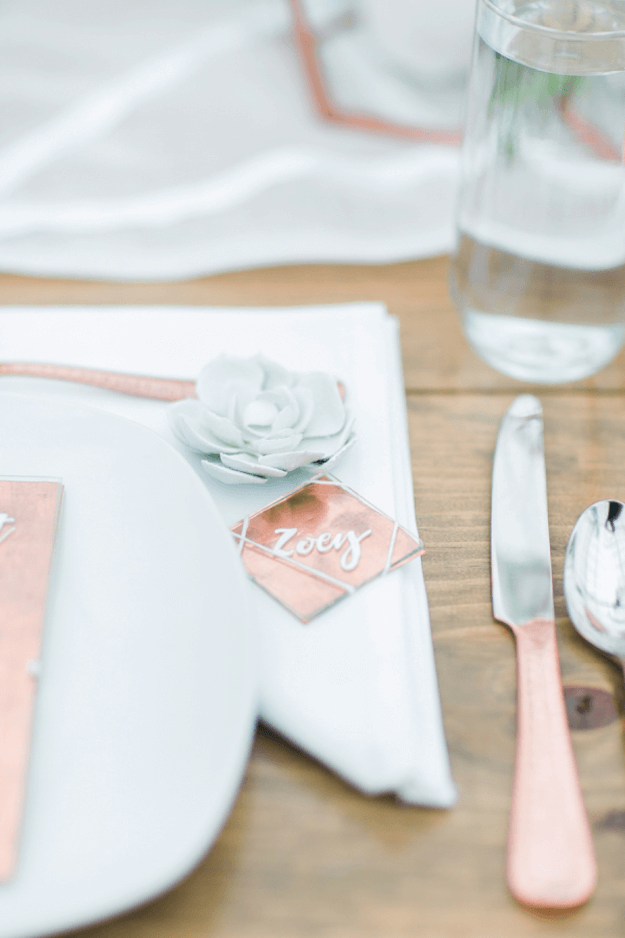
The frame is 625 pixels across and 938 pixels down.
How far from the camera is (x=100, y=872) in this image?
0.62ft

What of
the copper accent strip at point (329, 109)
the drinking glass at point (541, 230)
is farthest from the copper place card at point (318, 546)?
the copper accent strip at point (329, 109)

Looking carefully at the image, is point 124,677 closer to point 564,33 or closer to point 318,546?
point 318,546

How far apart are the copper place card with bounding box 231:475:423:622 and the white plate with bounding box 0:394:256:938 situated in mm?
39

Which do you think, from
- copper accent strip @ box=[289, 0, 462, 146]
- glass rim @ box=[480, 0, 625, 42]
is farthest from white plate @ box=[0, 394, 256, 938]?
copper accent strip @ box=[289, 0, 462, 146]

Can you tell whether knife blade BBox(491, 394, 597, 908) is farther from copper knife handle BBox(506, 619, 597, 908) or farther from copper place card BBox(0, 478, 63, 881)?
copper place card BBox(0, 478, 63, 881)

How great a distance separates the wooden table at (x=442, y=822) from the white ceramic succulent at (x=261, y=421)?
6cm

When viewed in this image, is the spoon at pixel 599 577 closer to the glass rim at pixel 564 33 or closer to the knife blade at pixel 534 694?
the knife blade at pixel 534 694

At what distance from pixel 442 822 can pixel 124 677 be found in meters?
0.11

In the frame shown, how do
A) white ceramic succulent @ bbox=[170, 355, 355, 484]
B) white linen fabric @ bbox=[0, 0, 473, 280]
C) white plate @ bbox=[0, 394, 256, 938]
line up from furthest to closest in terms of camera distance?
white linen fabric @ bbox=[0, 0, 473, 280], white ceramic succulent @ bbox=[170, 355, 355, 484], white plate @ bbox=[0, 394, 256, 938]

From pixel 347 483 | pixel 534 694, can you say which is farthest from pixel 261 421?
pixel 534 694

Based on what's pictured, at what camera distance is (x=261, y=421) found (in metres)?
0.31

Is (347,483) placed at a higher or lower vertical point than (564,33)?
lower

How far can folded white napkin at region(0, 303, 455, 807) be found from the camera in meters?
0.24

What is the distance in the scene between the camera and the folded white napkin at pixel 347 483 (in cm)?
24
